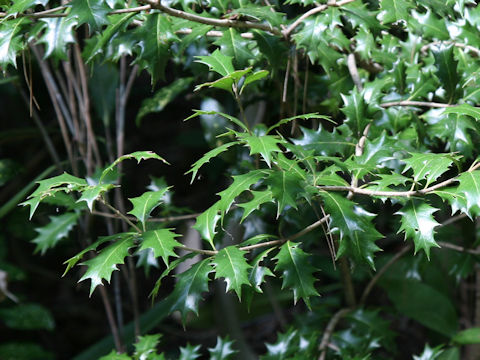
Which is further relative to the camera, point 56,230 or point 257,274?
point 56,230

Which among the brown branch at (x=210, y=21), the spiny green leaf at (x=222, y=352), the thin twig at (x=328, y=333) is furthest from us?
the thin twig at (x=328, y=333)

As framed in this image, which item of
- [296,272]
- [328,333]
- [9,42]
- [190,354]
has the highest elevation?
[9,42]

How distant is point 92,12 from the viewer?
109 cm

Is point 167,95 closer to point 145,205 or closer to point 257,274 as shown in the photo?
point 145,205

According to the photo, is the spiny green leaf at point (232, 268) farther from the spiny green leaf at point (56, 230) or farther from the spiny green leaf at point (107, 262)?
→ the spiny green leaf at point (56, 230)

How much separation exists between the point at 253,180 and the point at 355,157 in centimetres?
25

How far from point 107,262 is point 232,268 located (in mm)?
215

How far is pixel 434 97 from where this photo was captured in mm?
1483

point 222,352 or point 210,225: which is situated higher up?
point 210,225

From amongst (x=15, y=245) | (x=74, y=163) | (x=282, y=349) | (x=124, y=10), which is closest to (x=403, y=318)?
(x=282, y=349)

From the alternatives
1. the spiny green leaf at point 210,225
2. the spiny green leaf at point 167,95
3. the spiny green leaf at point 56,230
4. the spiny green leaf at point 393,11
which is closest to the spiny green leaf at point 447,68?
the spiny green leaf at point 393,11

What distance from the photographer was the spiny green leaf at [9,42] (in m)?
1.15

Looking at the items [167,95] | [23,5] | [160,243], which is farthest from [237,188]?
[167,95]

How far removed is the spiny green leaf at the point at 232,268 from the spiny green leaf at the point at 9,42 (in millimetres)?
554
